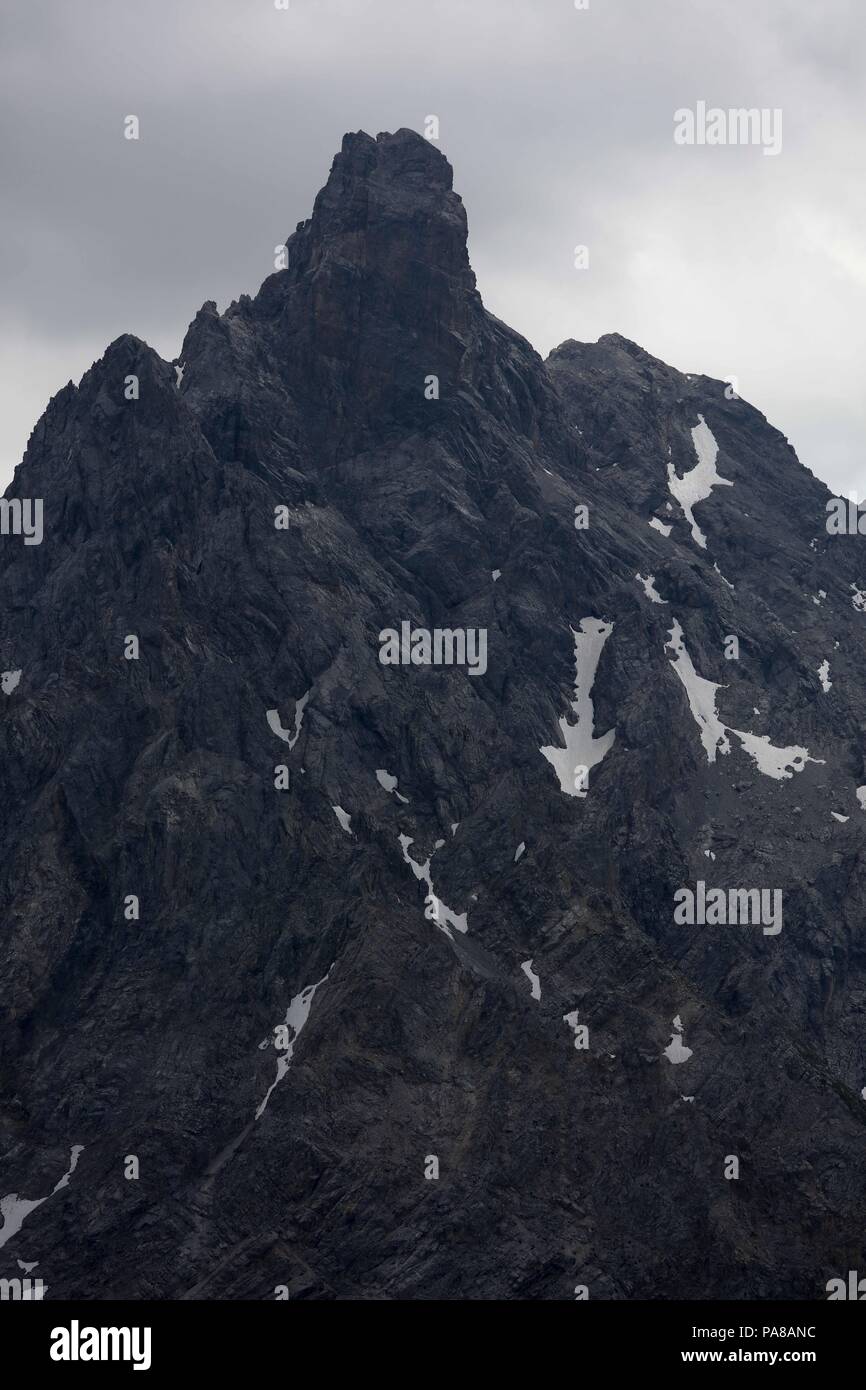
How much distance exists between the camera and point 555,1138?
656ft
